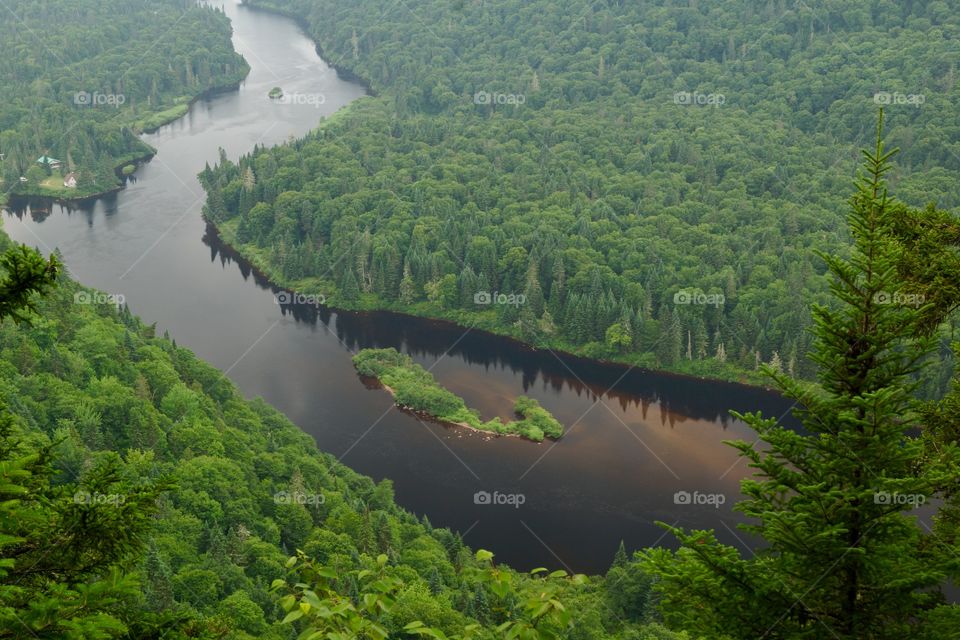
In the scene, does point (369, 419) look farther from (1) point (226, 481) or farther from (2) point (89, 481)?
(2) point (89, 481)

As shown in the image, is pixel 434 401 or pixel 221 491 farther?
pixel 434 401

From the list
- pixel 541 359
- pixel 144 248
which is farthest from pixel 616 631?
pixel 144 248

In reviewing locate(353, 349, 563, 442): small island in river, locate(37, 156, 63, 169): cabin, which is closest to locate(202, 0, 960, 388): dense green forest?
locate(353, 349, 563, 442): small island in river

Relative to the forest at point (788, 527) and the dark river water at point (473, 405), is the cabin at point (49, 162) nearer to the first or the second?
the dark river water at point (473, 405)

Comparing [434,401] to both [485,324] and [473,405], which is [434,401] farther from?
[485,324]

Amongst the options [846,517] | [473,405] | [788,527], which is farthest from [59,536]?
[473,405]

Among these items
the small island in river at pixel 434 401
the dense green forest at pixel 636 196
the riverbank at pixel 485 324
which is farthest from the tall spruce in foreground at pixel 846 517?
the dense green forest at pixel 636 196
